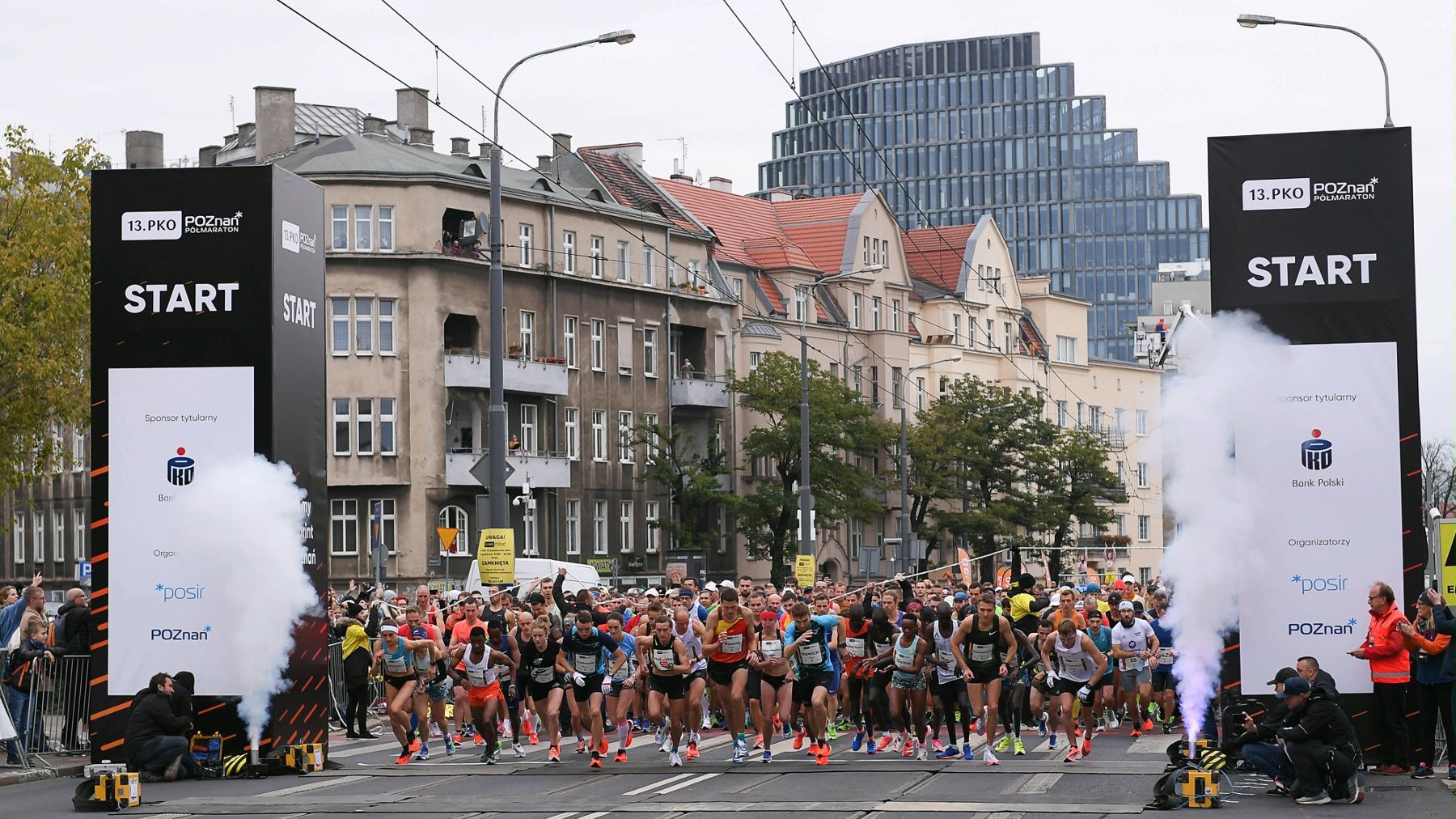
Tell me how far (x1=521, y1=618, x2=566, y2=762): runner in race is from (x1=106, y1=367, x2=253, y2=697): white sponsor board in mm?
3493

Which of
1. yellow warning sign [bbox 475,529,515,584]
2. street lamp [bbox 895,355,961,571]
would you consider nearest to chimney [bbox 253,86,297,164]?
street lamp [bbox 895,355,961,571]

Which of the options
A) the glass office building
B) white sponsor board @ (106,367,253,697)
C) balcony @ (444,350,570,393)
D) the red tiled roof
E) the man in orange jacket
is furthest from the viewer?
the glass office building

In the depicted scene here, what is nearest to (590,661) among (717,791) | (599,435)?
(717,791)

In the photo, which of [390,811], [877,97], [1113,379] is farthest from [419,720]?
[877,97]

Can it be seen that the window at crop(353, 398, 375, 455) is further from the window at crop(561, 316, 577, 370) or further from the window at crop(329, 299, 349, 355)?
the window at crop(561, 316, 577, 370)

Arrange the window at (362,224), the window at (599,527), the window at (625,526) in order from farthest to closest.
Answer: the window at (625,526) → the window at (599,527) → the window at (362,224)

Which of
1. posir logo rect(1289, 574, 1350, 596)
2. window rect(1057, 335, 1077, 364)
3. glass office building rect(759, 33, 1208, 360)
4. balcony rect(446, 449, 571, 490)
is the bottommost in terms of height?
posir logo rect(1289, 574, 1350, 596)

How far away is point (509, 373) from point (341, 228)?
637 centimetres

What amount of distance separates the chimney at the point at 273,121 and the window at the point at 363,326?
581 centimetres

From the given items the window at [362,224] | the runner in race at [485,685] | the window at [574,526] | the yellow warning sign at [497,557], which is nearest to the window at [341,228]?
the window at [362,224]

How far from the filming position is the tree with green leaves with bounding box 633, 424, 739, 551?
63250 millimetres

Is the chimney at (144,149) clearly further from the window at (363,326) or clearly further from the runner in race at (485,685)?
the runner in race at (485,685)

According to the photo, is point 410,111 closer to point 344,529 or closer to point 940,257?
point 344,529

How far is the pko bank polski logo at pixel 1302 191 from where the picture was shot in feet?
64.4
